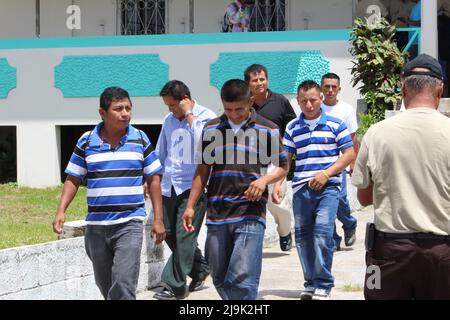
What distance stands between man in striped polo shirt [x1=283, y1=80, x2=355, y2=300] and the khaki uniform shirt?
268 cm

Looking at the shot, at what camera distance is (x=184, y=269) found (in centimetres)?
765

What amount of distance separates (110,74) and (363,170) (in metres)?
11.7

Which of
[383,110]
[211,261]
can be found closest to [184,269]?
[211,261]

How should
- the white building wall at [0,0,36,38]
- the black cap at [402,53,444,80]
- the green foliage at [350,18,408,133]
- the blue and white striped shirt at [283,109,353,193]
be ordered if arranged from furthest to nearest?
Result: 1. the white building wall at [0,0,36,38]
2. the green foliage at [350,18,408,133]
3. the blue and white striped shirt at [283,109,353,193]
4. the black cap at [402,53,444,80]

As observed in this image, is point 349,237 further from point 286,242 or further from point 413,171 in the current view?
point 413,171

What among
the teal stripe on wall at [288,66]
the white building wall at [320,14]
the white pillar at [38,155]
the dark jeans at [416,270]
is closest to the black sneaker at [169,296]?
the dark jeans at [416,270]

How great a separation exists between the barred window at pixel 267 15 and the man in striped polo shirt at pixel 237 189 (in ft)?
35.6

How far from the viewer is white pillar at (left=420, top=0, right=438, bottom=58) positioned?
47.9ft

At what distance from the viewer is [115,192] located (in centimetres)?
602

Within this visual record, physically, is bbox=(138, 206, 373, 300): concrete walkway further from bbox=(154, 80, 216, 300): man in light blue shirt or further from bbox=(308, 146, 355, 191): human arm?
bbox=(308, 146, 355, 191): human arm

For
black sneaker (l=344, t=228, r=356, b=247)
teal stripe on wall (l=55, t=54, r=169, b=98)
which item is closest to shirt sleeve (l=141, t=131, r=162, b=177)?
black sneaker (l=344, t=228, r=356, b=247)

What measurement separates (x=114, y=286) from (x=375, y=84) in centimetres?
934

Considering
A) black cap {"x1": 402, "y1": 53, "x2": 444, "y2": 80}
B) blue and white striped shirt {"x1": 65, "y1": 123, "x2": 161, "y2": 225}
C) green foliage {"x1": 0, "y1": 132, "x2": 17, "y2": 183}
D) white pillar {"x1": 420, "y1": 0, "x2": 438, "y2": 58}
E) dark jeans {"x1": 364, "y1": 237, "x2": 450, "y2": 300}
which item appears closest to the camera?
dark jeans {"x1": 364, "y1": 237, "x2": 450, "y2": 300}

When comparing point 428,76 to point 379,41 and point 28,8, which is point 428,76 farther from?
point 28,8
